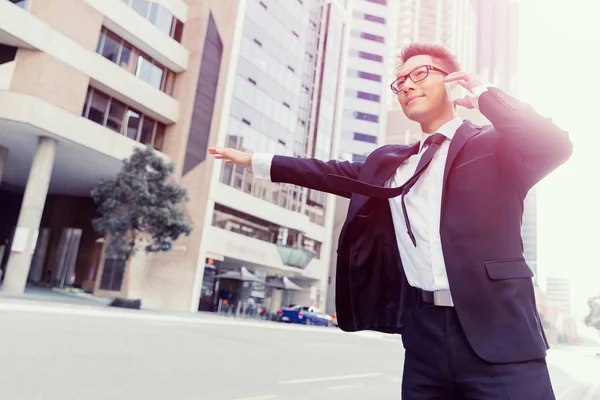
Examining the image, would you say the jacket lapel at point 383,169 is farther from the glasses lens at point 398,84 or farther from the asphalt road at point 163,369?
the asphalt road at point 163,369

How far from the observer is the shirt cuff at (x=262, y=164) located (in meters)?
2.18

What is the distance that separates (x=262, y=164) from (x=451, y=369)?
1.19 metres

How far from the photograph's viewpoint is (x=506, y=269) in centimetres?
154

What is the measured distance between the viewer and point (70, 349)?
699 cm

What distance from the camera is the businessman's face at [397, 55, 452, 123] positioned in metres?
1.95

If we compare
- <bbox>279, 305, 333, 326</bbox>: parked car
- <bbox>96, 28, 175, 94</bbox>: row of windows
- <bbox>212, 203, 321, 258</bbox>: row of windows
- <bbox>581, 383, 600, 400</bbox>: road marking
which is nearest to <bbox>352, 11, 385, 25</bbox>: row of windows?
<bbox>212, 203, 321, 258</bbox>: row of windows

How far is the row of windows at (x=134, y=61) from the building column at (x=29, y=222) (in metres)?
6.03

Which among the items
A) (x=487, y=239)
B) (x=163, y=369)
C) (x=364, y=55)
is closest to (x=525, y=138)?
(x=487, y=239)

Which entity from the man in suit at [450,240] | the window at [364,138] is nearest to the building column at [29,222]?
the man in suit at [450,240]

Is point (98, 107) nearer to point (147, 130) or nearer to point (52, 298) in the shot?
point (147, 130)

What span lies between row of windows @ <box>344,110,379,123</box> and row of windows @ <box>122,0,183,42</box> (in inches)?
1423

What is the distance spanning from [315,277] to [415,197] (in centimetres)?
3894

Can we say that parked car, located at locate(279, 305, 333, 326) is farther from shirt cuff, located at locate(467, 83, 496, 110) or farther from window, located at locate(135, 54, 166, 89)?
shirt cuff, located at locate(467, 83, 496, 110)

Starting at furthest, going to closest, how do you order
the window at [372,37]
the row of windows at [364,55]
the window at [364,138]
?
the window at [372,37] < the row of windows at [364,55] < the window at [364,138]
